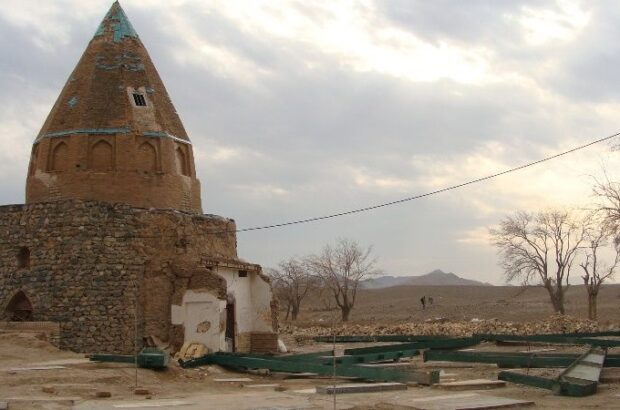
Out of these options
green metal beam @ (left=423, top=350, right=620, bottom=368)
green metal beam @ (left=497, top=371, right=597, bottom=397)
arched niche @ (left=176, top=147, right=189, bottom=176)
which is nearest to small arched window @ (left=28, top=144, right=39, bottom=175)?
arched niche @ (left=176, top=147, right=189, bottom=176)

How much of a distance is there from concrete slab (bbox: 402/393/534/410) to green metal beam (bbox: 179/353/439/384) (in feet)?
5.37

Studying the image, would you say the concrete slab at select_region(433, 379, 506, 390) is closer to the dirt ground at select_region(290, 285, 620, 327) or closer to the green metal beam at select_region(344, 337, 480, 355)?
the green metal beam at select_region(344, 337, 480, 355)

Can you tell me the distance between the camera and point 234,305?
68.9ft

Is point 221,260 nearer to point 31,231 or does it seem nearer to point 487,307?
point 31,231

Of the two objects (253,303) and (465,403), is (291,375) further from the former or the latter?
(253,303)

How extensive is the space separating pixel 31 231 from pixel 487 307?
39262 mm

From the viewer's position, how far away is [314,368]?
13.9 m

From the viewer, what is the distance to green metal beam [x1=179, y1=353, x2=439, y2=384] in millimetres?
12961

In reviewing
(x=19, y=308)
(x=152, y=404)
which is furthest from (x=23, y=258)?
(x=152, y=404)

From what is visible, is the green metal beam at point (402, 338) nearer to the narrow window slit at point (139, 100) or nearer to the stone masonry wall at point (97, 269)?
the stone masonry wall at point (97, 269)

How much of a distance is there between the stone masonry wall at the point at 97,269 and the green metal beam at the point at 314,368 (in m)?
2.77

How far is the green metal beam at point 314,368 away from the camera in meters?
13.0

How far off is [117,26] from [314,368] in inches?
542

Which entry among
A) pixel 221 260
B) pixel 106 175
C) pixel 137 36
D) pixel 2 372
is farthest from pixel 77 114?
pixel 2 372
